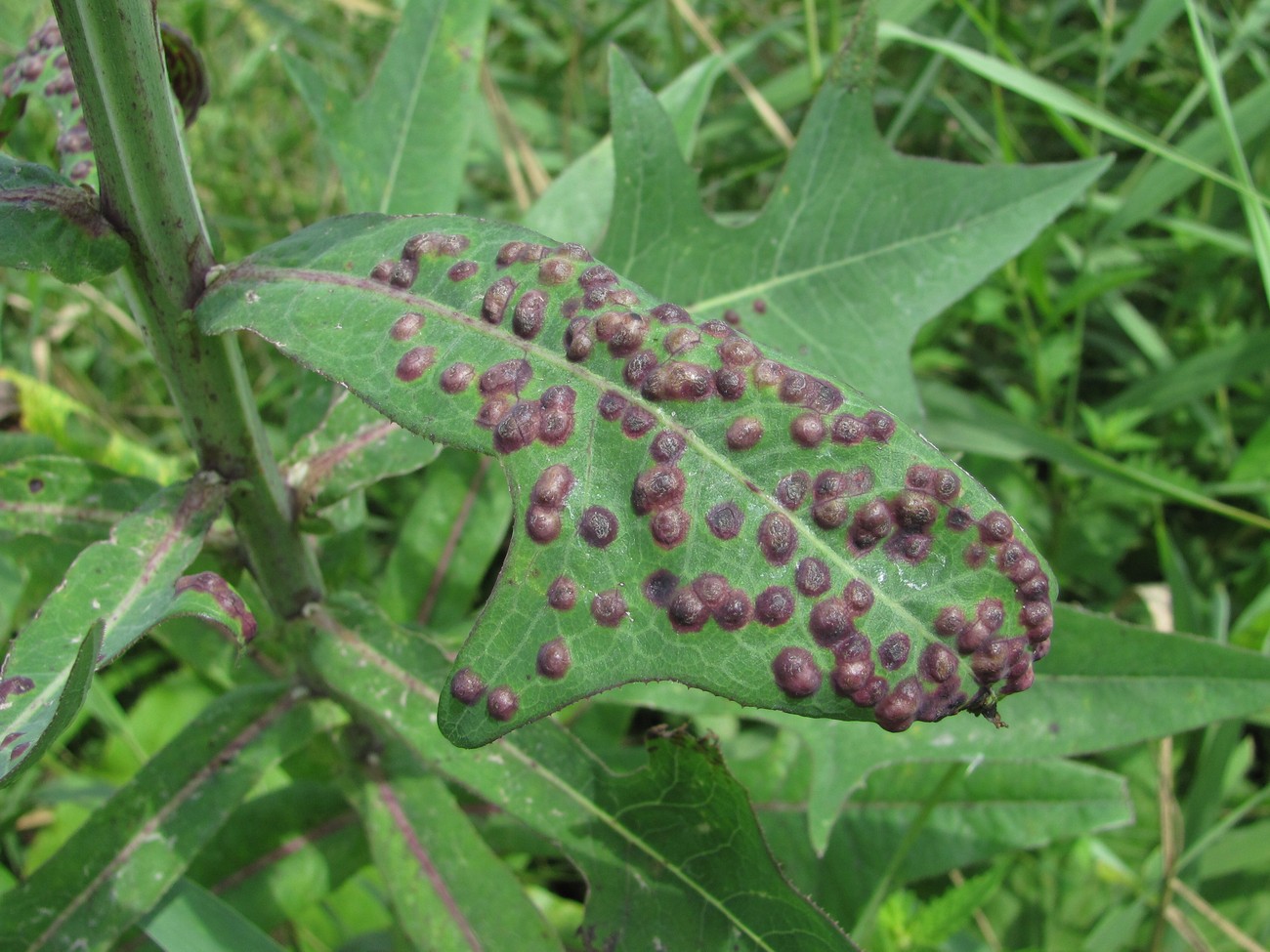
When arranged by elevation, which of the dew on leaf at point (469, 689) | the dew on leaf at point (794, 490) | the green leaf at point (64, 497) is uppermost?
the dew on leaf at point (794, 490)

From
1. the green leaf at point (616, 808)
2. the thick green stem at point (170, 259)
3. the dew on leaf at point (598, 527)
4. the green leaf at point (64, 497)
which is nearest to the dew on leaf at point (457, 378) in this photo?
the dew on leaf at point (598, 527)

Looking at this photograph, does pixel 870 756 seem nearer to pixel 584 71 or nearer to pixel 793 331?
pixel 793 331

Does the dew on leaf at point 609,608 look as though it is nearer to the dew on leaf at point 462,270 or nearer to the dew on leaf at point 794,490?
the dew on leaf at point 794,490

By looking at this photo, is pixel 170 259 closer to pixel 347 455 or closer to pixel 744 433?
pixel 347 455

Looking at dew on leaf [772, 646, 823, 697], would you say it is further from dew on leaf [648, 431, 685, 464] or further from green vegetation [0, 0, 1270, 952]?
dew on leaf [648, 431, 685, 464]

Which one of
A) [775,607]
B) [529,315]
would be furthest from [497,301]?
[775,607]

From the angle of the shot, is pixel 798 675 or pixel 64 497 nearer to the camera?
pixel 798 675
